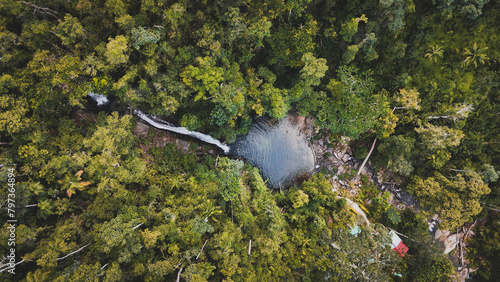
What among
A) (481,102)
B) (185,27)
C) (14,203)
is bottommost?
(14,203)

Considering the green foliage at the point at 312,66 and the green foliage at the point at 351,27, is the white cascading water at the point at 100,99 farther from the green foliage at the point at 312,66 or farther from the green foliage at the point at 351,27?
the green foliage at the point at 351,27

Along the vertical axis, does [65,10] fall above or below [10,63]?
above

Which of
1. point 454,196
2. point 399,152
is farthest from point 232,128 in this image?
point 454,196

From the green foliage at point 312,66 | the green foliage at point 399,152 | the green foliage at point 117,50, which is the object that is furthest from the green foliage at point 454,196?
the green foliage at point 117,50

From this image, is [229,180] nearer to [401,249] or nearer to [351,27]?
[351,27]

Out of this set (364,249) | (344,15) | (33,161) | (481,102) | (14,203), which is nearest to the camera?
(14,203)

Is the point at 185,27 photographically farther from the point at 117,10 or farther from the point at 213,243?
the point at 213,243

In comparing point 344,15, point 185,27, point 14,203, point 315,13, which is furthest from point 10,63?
point 344,15
